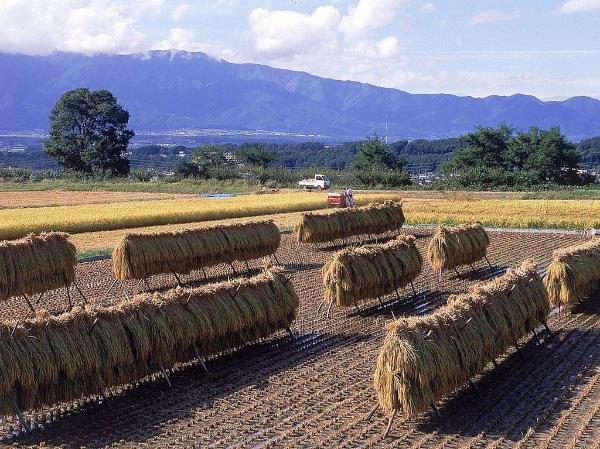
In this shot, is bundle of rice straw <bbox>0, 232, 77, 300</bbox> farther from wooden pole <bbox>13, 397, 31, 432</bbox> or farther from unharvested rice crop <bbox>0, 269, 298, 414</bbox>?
wooden pole <bbox>13, 397, 31, 432</bbox>

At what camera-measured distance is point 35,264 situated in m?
18.6

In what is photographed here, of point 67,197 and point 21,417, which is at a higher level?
point 67,197

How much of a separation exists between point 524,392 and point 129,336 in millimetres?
6472

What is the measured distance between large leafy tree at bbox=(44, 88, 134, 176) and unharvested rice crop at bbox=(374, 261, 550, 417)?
240 feet

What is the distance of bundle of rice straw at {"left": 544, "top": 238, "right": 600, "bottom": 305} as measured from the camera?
1769 cm

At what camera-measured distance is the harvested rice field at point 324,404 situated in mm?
10516

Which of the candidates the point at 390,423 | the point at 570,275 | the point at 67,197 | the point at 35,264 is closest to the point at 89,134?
the point at 67,197

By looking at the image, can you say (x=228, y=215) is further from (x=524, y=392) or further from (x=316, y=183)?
(x=524, y=392)

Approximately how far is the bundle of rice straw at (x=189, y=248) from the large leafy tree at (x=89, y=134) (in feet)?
201

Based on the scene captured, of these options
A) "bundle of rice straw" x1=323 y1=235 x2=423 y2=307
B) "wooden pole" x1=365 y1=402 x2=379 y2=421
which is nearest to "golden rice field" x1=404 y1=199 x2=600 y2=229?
"bundle of rice straw" x1=323 y1=235 x2=423 y2=307

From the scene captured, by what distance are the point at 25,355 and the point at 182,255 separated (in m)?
10.6

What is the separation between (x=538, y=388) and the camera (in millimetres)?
12641

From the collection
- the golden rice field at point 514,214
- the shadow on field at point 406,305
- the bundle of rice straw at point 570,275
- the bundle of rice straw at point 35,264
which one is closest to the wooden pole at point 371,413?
the shadow on field at point 406,305

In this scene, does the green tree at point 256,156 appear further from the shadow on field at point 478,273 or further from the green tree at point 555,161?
the shadow on field at point 478,273
